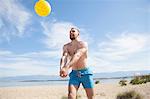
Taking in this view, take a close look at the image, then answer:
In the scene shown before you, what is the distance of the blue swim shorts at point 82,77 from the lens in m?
7.42

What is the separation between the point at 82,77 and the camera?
748 cm

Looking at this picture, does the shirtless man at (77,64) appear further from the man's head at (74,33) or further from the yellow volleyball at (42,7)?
the yellow volleyball at (42,7)

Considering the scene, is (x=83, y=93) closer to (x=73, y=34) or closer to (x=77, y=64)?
(x=77, y=64)

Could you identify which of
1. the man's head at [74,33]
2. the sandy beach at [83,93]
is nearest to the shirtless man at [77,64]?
the man's head at [74,33]

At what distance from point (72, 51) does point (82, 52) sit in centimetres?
21

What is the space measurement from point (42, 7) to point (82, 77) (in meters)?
1.49

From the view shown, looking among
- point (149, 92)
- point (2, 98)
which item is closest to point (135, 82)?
point (149, 92)

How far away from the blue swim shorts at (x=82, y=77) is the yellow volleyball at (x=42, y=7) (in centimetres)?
121

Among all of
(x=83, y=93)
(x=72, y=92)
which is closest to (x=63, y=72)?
(x=72, y=92)

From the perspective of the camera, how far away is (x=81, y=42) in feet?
24.5

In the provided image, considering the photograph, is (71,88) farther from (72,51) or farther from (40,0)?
(40,0)

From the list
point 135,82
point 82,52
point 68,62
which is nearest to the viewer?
point 68,62

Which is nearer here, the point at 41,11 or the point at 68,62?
the point at 68,62

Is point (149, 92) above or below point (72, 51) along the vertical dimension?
below
